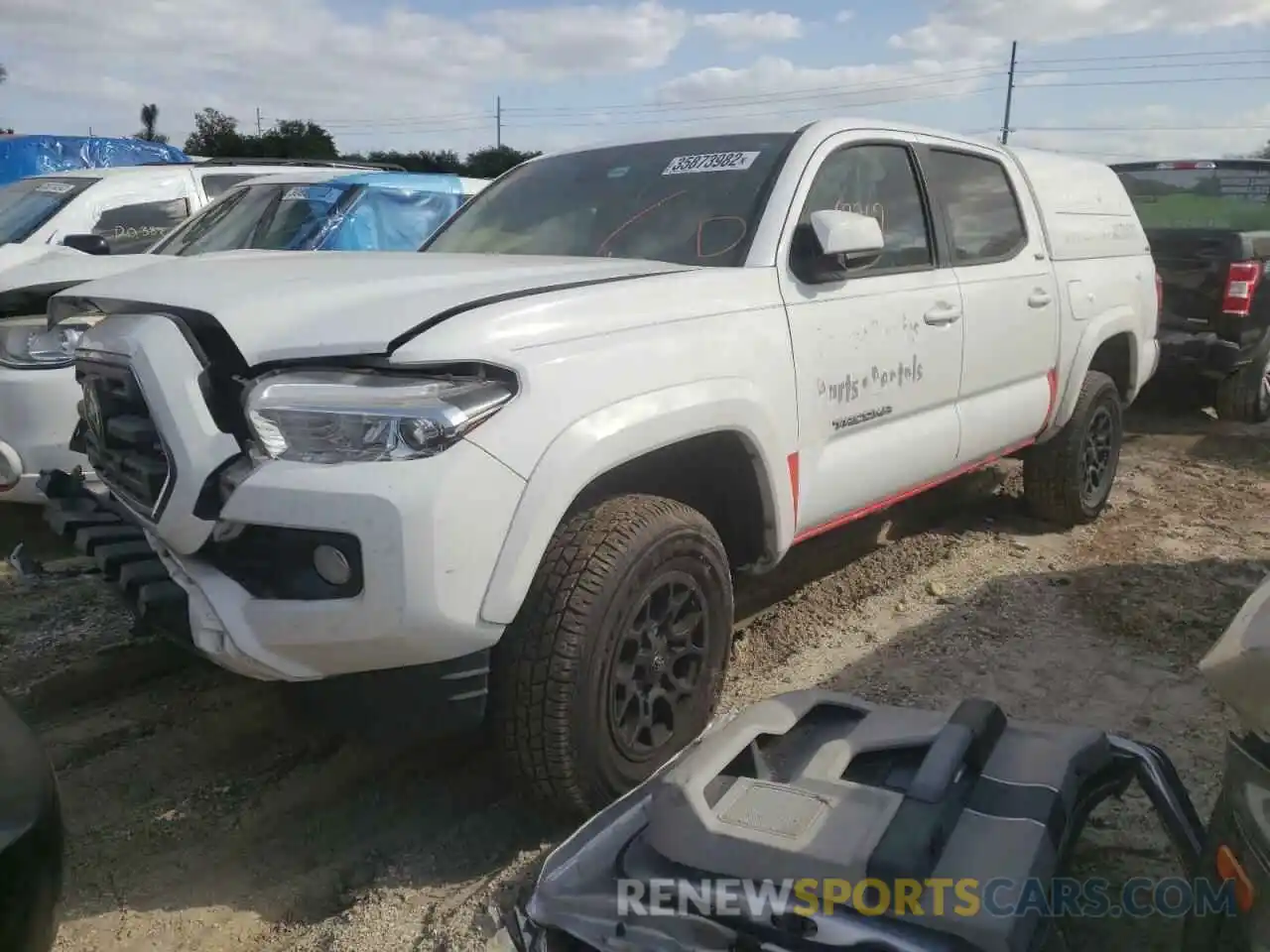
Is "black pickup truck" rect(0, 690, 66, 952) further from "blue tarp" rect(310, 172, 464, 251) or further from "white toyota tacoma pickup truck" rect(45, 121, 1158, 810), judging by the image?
"blue tarp" rect(310, 172, 464, 251)

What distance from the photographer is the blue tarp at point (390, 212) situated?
247 inches

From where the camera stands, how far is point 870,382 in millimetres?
3465

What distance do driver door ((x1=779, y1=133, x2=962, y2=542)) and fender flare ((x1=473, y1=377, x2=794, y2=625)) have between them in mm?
248

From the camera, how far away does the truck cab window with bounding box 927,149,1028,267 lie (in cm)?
418

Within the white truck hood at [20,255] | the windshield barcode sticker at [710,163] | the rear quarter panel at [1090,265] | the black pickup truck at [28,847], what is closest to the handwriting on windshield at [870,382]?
the windshield barcode sticker at [710,163]

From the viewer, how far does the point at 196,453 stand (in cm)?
228

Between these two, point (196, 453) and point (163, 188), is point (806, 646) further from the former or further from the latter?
point (163, 188)

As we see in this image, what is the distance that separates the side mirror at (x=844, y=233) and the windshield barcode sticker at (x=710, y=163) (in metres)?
0.44

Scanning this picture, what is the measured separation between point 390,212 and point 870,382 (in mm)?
4070

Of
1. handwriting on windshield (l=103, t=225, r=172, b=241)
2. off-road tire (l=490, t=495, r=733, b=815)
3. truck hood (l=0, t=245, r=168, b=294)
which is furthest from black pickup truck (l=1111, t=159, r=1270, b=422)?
handwriting on windshield (l=103, t=225, r=172, b=241)

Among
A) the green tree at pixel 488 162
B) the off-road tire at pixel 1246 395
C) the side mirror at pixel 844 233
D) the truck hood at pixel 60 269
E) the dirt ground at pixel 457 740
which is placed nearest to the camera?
the dirt ground at pixel 457 740

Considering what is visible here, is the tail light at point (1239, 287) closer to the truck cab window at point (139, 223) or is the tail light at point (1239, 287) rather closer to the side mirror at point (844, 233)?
the side mirror at point (844, 233)

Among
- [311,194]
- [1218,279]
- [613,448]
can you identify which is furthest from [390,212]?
[1218,279]

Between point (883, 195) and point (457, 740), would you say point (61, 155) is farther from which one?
point (457, 740)
